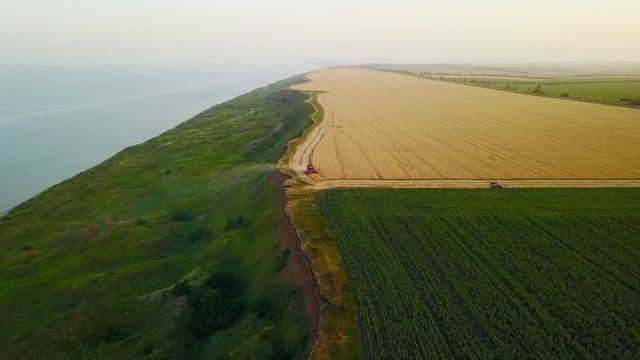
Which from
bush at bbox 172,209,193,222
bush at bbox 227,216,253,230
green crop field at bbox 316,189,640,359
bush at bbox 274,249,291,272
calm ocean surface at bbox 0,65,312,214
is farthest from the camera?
calm ocean surface at bbox 0,65,312,214

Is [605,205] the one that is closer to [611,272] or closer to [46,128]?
[611,272]

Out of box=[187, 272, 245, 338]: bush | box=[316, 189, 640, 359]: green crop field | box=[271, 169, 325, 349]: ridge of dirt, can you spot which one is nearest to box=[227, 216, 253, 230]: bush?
box=[271, 169, 325, 349]: ridge of dirt

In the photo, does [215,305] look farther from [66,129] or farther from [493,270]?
[66,129]

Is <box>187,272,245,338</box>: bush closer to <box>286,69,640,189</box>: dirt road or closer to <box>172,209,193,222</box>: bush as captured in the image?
<box>286,69,640,189</box>: dirt road

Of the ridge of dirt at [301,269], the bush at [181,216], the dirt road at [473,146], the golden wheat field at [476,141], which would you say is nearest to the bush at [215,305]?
the ridge of dirt at [301,269]

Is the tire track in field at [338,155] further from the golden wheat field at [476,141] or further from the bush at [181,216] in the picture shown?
the bush at [181,216]

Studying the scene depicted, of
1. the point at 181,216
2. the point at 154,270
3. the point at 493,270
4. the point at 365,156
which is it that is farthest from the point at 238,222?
the point at 493,270
